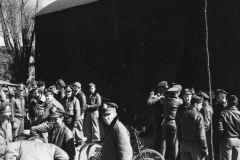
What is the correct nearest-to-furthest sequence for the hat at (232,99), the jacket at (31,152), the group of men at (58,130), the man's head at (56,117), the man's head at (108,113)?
the jacket at (31,152)
the group of men at (58,130)
the man's head at (108,113)
the man's head at (56,117)
the hat at (232,99)

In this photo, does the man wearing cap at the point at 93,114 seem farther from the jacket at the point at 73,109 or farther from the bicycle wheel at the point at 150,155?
the bicycle wheel at the point at 150,155

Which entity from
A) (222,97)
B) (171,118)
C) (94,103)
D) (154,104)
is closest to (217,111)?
(222,97)

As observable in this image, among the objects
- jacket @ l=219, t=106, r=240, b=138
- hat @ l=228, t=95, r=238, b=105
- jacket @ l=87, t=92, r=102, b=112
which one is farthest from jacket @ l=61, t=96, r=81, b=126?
hat @ l=228, t=95, r=238, b=105

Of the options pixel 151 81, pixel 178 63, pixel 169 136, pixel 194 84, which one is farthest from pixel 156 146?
pixel 151 81

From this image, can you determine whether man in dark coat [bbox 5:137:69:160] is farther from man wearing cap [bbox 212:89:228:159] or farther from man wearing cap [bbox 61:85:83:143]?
man wearing cap [bbox 61:85:83:143]

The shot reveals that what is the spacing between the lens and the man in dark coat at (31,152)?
13.7 feet

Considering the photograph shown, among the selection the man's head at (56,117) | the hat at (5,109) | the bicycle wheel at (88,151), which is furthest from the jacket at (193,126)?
the hat at (5,109)

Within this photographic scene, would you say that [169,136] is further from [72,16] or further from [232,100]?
[72,16]

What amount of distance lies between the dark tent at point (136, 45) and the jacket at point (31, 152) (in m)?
7.10

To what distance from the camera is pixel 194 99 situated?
6438 millimetres

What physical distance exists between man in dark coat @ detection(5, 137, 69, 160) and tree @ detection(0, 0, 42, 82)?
80.1 feet

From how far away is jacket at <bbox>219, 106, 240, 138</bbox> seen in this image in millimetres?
6801

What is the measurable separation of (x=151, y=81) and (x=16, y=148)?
31.2ft

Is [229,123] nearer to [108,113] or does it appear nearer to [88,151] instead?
[108,113]
